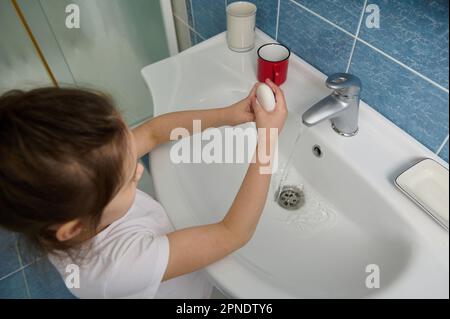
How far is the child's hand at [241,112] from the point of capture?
2.04ft

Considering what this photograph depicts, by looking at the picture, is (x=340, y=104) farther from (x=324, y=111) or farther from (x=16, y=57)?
(x=16, y=57)

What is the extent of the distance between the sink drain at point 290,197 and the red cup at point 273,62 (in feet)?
0.72

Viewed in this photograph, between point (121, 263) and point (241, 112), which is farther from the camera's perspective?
point (241, 112)

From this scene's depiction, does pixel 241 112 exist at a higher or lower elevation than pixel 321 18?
lower

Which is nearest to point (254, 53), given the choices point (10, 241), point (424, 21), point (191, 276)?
point (424, 21)

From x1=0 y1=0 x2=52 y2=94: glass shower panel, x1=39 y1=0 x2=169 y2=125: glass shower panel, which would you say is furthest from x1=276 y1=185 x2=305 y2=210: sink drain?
x1=0 y1=0 x2=52 y2=94: glass shower panel

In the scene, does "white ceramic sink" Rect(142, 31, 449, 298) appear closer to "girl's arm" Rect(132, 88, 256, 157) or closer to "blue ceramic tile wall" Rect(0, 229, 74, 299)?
"girl's arm" Rect(132, 88, 256, 157)

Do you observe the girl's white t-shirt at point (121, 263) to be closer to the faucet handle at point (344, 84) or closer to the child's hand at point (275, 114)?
the child's hand at point (275, 114)

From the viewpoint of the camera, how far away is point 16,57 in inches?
38.7

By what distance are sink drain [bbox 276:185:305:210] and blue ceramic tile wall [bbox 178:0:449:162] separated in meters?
0.22

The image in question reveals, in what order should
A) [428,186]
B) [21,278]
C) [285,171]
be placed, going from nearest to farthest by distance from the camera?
[428,186] → [285,171] → [21,278]

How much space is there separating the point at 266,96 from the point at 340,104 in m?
0.12

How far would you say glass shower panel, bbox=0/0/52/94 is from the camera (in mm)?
909

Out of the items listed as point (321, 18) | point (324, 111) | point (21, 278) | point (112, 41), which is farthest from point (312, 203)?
point (21, 278)
